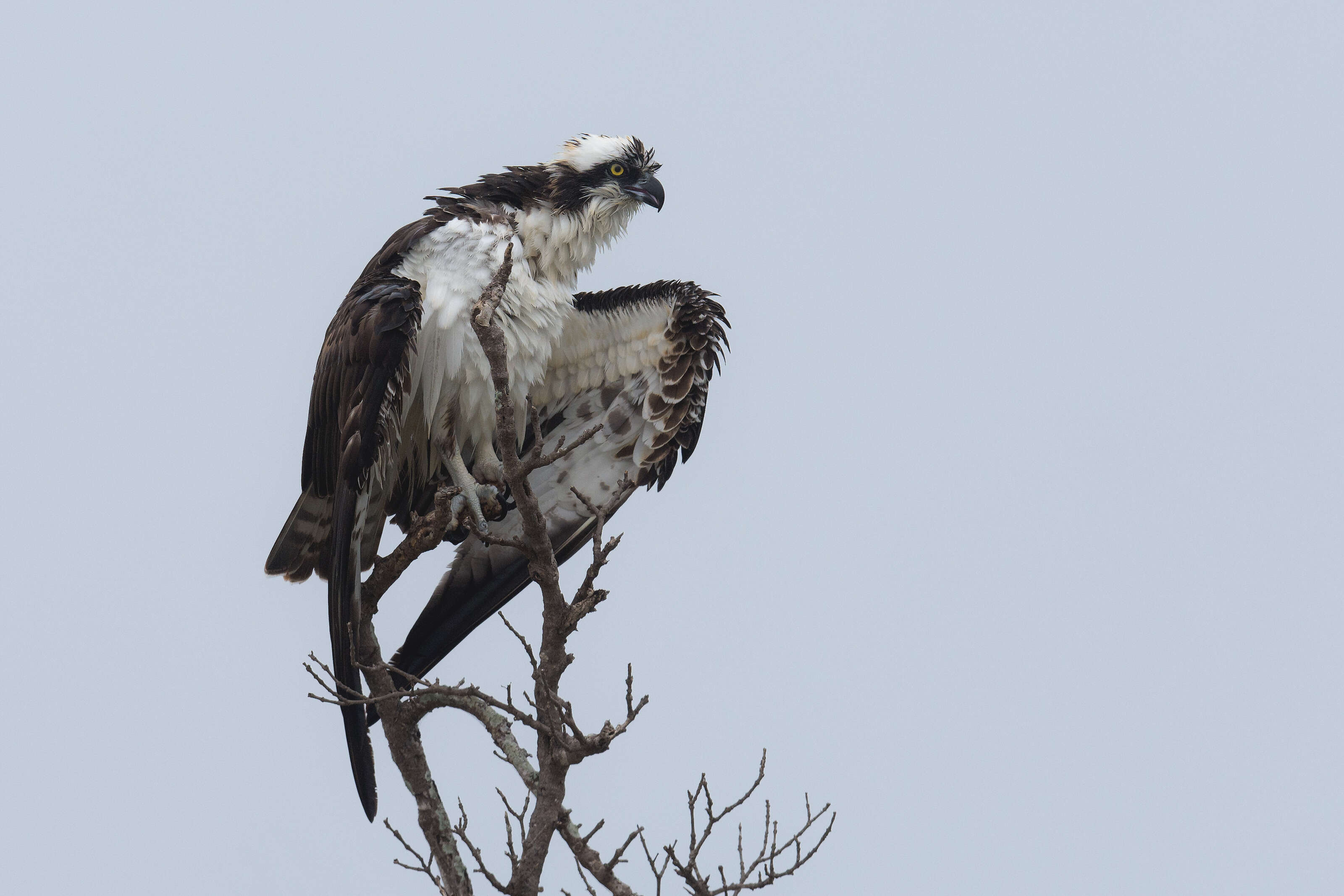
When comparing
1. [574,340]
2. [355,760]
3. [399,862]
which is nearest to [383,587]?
[355,760]

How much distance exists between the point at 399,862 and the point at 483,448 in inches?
84.5

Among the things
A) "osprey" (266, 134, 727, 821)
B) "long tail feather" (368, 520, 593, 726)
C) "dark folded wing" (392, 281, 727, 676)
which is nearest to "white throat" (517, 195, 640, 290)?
"osprey" (266, 134, 727, 821)

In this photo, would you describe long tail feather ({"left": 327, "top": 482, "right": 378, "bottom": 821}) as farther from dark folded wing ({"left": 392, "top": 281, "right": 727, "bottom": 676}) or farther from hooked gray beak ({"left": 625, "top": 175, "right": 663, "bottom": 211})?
hooked gray beak ({"left": 625, "top": 175, "right": 663, "bottom": 211})

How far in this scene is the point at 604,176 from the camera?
6.85 metres

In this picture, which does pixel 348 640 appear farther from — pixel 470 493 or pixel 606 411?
pixel 606 411

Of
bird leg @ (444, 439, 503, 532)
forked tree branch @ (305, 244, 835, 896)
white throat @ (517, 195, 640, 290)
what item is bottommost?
forked tree branch @ (305, 244, 835, 896)

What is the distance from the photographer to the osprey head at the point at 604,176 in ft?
22.3

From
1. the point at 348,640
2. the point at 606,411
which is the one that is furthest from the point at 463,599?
the point at 606,411

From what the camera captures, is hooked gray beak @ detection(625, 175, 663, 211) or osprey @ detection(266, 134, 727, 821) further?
hooked gray beak @ detection(625, 175, 663, 211)

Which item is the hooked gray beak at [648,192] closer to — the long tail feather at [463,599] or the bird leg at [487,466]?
the bird leg at [487,466]

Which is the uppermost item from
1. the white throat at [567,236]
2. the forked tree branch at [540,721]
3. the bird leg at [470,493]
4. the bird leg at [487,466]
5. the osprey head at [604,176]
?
the osprey head at [604,176]

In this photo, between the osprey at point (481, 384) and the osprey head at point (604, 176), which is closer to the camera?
the osprey at point (481, 384)

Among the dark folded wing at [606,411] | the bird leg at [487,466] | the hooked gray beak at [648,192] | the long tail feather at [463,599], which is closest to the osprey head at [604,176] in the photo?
the hooked gray beak at [648,192]

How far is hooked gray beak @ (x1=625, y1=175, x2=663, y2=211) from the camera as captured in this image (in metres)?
6.87
